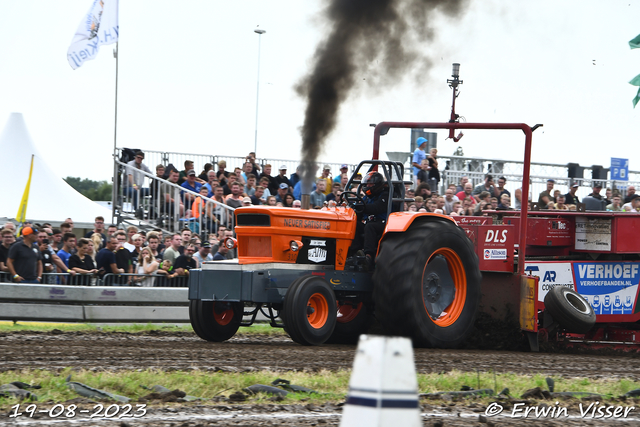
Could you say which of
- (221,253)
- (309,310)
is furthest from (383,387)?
(221,253)

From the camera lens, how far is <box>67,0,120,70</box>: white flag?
53.9 feet

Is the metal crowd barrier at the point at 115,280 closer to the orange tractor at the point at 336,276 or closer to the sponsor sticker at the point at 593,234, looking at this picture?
the orange tractor at the point at 336,276

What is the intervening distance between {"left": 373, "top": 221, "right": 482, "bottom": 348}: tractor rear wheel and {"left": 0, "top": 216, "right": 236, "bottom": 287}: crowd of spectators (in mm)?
3788

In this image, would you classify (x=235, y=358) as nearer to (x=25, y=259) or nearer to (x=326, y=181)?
(x=25, y=259)

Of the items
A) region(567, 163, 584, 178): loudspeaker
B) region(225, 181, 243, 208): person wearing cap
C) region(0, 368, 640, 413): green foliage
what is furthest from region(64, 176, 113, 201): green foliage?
region(0, 368, 640, 413): green foliage

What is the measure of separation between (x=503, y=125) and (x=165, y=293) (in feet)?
16.6

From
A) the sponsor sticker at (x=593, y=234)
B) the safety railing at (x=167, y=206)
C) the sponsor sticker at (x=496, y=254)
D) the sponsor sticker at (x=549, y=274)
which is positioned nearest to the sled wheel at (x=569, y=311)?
the sponsor sticker at (x=549, y=274)

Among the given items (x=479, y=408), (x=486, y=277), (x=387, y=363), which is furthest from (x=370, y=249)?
(x=387, y=363)

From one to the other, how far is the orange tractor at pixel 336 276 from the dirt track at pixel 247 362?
31 centimetres

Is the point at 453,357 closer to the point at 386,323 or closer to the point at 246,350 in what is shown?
the point at 386,323

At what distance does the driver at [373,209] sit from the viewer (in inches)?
353

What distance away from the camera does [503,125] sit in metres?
9.18

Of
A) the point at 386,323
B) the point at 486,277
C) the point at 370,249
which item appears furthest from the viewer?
the point at 486,277

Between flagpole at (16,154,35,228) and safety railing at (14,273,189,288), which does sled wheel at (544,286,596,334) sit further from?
flagpole at (16,154,35,228)
